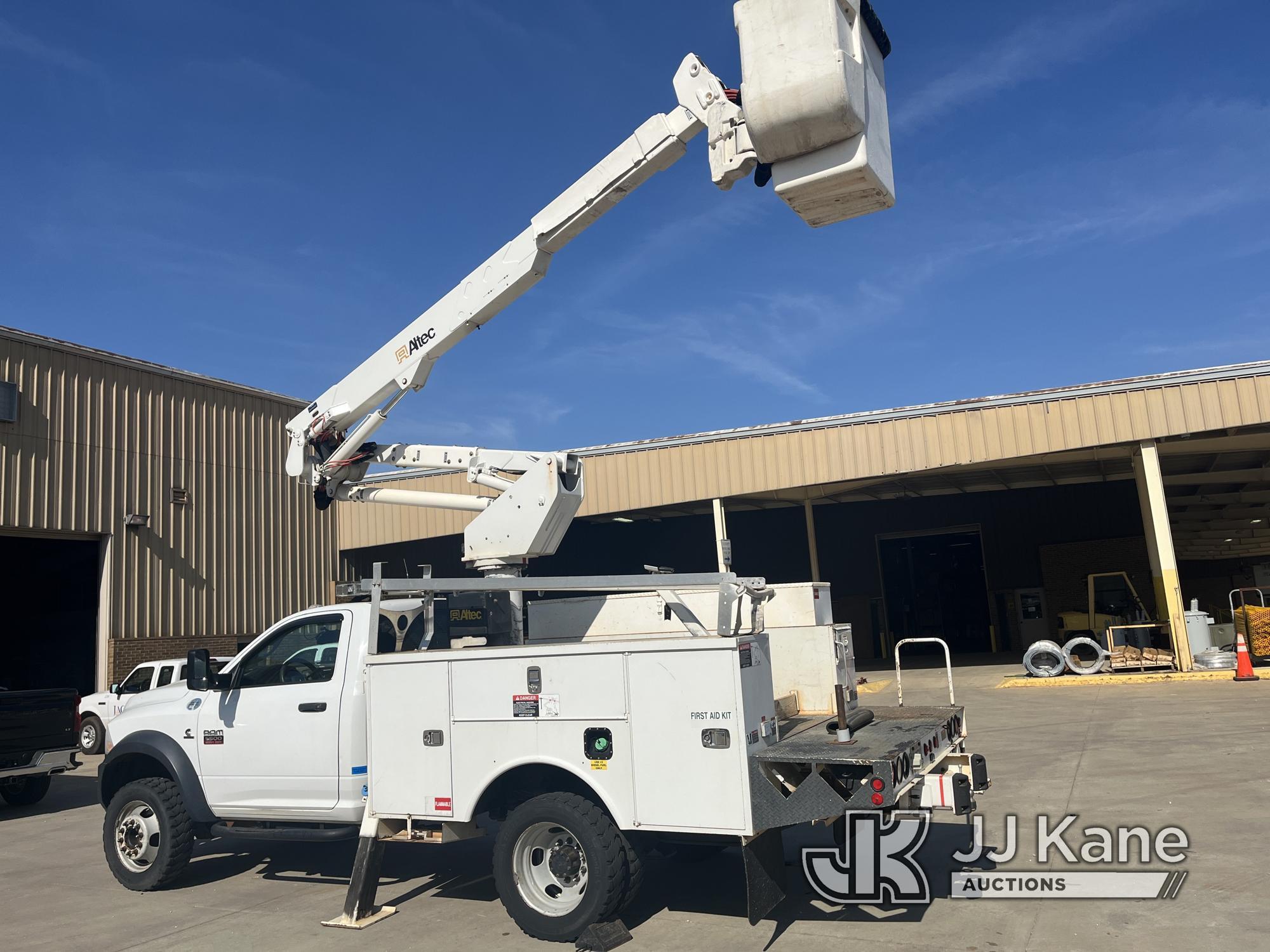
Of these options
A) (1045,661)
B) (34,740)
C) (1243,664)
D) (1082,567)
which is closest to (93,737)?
(34,740)

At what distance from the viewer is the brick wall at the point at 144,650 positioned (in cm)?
2186

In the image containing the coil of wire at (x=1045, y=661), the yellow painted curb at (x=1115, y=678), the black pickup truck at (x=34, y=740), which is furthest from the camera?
the coil of wire at (x=1045, y=661)

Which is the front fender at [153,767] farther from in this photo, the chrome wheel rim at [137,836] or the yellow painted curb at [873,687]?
the yellow painted curb at [873,687]

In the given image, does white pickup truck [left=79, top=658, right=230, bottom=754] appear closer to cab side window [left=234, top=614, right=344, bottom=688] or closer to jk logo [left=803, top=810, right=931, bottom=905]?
cab side window [left=234, top=614, right=344, bottom=688]

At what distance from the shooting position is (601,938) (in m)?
5.96

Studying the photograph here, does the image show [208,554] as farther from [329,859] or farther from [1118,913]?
[1118,913]

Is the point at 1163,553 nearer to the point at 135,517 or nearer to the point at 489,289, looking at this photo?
the point at 489,289

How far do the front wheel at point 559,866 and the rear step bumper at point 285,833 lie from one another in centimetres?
163

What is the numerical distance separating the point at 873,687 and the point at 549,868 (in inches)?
701

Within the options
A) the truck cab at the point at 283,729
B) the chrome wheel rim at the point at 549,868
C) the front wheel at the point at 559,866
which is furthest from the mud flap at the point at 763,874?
the truck cab at the point at 283,729

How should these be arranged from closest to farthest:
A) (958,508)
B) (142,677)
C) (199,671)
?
(199,671)
(142,677)
(958,508)

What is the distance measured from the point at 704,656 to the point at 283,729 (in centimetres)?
372

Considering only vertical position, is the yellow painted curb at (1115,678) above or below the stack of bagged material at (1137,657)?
below

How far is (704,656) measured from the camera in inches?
232
